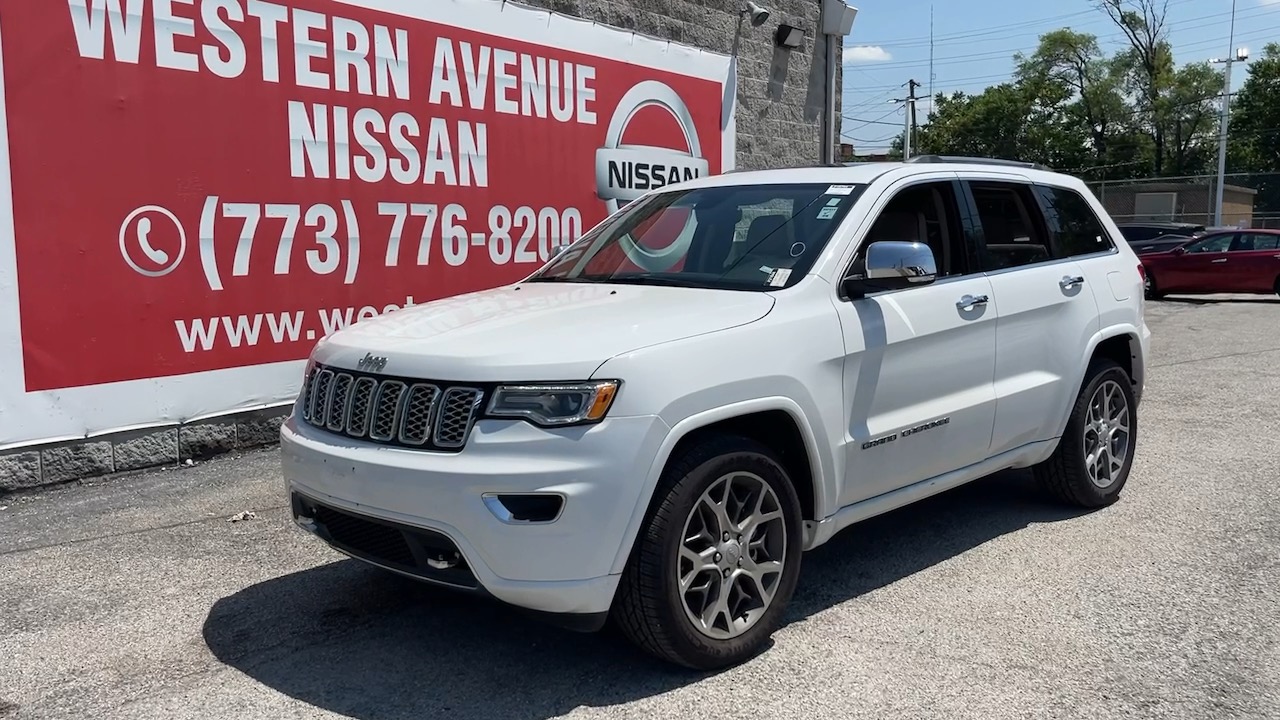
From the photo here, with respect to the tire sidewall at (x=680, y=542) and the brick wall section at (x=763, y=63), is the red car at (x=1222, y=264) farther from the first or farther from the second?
the tire sidewall at (x=680, y=542)

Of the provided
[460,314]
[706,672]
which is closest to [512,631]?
[706,672]

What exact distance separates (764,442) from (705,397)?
58 cm

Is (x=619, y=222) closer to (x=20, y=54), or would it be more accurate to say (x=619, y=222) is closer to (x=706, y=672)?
(x=706, y=672)

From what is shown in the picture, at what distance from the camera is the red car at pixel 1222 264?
2085cm

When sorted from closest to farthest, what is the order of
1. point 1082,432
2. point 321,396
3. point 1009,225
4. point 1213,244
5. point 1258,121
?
point 321,396, point 1009,225, point 1082,432, point 1213,244, point 1258,121

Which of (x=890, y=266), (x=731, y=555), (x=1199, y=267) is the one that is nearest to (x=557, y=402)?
(x=731, y=555)

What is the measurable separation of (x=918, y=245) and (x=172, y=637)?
335 centimetres

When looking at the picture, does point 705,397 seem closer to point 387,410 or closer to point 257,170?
point 387,410

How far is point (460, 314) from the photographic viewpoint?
424 centimetres

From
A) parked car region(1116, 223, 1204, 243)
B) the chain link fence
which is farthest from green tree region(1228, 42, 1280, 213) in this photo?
parked car region(1116, 223, 1204, 243)

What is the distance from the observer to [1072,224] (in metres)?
5.93

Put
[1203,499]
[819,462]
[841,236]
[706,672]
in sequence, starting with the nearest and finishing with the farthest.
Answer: [706,672] → [819,462] → [841,236] → [1203,499]

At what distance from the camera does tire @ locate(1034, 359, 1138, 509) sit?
5.67m

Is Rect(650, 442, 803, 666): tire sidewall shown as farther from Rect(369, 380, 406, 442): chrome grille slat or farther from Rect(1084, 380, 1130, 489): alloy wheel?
Rect(1084, 380, 1130, 489): alloy wheel
